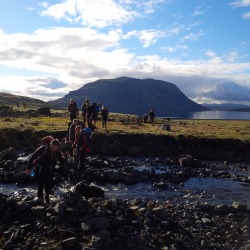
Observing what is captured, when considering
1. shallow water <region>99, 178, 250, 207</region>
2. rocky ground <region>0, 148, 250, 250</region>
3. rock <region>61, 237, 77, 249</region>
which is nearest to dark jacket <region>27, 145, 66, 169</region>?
rocky ground <region>0, 148, 250, 250</region>

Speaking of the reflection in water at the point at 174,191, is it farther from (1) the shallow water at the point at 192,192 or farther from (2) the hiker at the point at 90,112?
(2) the hiker at the point at 90,112

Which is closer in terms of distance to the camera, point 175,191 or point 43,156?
point 43,156

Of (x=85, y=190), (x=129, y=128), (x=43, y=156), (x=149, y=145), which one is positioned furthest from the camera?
(x=129, y=128)

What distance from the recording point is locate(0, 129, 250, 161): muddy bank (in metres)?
39.7

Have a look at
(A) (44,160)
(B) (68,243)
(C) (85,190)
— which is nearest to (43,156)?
(A) (44,160)

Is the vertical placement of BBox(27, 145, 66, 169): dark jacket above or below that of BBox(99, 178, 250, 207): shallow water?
above

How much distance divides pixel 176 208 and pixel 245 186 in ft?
32.8

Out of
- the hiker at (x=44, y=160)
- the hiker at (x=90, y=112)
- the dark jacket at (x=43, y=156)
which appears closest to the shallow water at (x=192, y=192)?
the hiker at (x=44, y=160)

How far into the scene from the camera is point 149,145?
136 feet

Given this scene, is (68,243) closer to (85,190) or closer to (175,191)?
(85,190)

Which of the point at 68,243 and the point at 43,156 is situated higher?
the point at 43,156

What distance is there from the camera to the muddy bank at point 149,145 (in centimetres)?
3969

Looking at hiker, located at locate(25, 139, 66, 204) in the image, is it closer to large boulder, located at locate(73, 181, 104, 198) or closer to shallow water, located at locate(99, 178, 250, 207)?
large boulder, located at locate(73, 181, 104, 198)

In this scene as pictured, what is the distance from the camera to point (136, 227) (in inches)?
622
